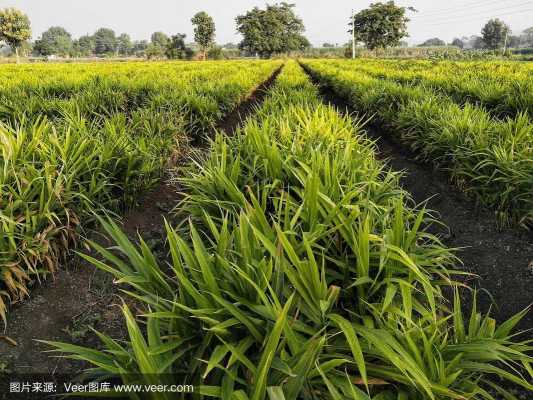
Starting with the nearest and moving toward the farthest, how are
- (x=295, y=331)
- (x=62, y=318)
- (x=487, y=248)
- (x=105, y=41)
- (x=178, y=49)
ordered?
1. (x=295, y=331)
2. (x=62, y=318)
3. (x=487, y=248)
4. (x=178, y=49)
5. (x=105, y=41)

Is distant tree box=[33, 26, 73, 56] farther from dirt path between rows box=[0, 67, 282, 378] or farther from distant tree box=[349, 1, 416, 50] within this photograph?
dirt path between rows box=[0, 67, 282, 378]

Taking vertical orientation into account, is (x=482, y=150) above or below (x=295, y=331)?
above

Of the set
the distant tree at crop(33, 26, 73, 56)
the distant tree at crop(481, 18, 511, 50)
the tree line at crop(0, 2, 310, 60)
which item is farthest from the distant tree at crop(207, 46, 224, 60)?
the distant tree at crop(481, 18, 511, 50)

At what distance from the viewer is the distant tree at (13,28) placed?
41.9m

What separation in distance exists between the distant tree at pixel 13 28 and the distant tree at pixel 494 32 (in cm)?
7101

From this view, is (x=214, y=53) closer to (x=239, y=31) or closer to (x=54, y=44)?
(x=239, y=31)

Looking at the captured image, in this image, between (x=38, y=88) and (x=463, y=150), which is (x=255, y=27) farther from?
A: (x=463, y=150)

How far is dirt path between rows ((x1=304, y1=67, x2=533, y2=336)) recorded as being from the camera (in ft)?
7.81

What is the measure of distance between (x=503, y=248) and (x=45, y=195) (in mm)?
3014

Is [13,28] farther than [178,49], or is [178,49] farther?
[178,49]

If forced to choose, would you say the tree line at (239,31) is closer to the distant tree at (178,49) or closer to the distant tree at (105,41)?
the distant tree at (178,49)

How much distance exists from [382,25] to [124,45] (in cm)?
9802

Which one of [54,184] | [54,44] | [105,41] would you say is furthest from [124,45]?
[54,184]

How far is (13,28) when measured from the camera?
42.3m
